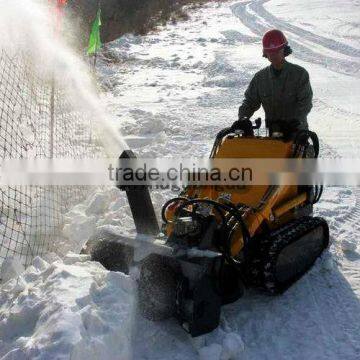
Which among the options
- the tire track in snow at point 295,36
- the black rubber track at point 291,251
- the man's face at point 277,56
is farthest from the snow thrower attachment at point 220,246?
the tire track in snow at point 295,36

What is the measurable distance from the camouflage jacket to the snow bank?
2.84 m

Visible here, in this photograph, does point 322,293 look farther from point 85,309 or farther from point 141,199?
point 85,309

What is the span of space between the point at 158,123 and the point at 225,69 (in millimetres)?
6617

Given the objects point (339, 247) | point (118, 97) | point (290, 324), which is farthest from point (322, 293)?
point (118, 97)

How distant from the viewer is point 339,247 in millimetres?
5535

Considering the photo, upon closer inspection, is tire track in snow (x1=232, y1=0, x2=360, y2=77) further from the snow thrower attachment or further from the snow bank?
the snow bank

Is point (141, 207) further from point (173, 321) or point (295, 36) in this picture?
point (295, 36)

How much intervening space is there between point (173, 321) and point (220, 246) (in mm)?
711

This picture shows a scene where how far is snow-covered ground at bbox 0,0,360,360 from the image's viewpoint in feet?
11.2

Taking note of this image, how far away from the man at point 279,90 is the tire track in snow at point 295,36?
9977 millimetres

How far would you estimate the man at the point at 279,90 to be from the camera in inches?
221

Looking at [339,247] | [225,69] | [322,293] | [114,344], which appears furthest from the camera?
[225,69]

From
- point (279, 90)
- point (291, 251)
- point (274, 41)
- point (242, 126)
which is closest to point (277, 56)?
point (274, 41)

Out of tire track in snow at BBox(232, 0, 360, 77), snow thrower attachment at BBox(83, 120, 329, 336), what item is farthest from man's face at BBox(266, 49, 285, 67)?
tire track in snow at BBox(232, 0, 360, 77)
